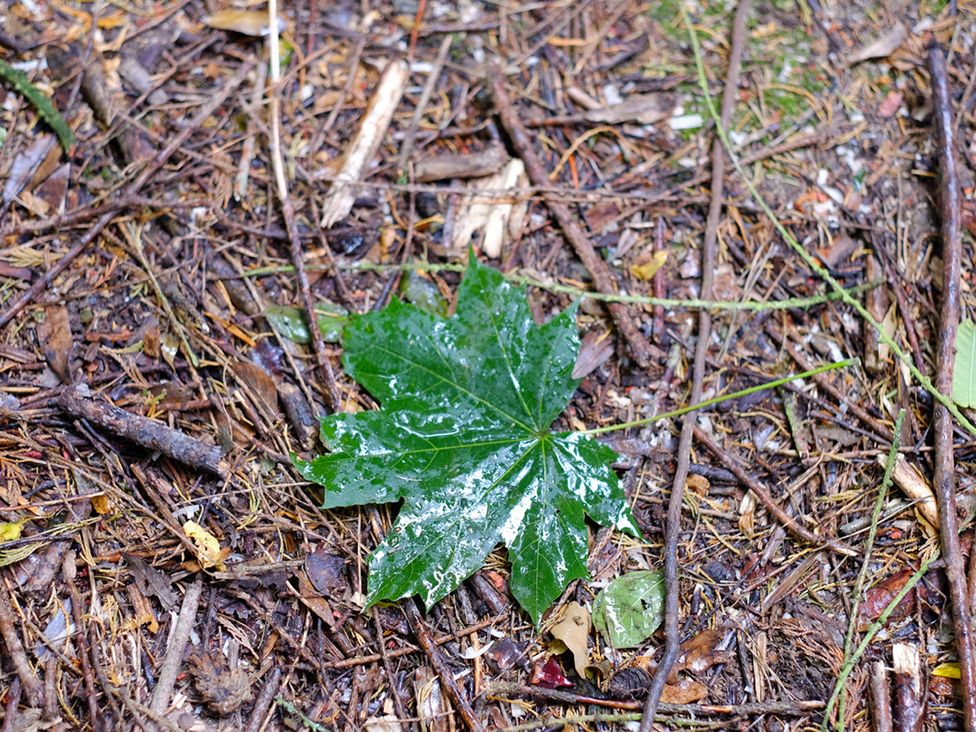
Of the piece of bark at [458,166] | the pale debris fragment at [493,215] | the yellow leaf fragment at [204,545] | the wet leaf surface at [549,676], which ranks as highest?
the piece of bark at [458,166]

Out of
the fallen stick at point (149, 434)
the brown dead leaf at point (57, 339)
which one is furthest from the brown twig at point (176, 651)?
the brown dead leaf at point (57, 339)

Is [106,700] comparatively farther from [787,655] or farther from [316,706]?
[787,655]

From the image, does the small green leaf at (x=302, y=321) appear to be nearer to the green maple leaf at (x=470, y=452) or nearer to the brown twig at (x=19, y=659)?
the green maple leaf at (x=470, y=452)

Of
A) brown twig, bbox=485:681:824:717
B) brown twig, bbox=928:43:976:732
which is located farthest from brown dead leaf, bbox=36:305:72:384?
brown twig, bbox=928:43:976:732

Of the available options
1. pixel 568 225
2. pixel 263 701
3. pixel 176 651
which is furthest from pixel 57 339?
pixel 568 225

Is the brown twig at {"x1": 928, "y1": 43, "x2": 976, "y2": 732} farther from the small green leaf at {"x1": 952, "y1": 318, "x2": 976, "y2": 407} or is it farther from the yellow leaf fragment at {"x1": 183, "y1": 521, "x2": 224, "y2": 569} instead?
the yellow leaf fragment at {"x1": 183, "y1": 521, "x2": 224, "y2": 569}

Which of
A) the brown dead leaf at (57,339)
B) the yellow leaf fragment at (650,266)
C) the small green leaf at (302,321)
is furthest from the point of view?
the yellow leaf fragment at (650,266)

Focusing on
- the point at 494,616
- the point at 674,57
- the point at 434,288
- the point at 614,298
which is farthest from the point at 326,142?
the point at 494,616
